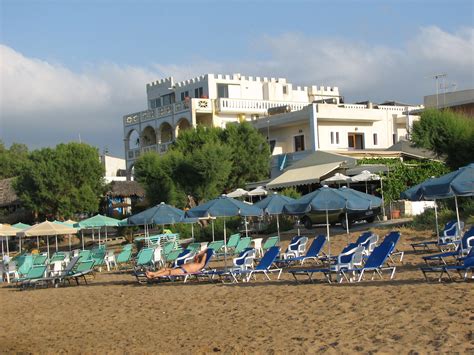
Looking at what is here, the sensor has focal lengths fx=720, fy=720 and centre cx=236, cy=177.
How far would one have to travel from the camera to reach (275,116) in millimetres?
45875

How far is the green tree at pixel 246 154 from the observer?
43.1m

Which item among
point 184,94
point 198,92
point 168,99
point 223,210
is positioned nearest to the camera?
point 223,210

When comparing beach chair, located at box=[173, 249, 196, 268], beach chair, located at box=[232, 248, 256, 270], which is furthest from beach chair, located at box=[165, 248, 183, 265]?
beach chair, located at box=[232, 248, 256, 270]

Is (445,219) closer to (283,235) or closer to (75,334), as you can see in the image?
(283,235)

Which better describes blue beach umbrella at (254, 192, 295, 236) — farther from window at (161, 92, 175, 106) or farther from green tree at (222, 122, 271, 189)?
window at (161, 92, 175, 106)

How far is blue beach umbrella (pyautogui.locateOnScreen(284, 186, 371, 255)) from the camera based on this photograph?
66.9 feet

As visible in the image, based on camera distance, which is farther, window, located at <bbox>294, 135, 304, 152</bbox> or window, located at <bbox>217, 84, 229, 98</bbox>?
window, located at <bbox>217, 84, 229, 98</bbox>

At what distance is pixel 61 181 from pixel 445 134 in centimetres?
2580

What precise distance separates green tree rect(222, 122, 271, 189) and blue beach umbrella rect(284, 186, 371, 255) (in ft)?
72.0

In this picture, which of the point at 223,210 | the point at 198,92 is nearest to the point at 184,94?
the point at 198,92

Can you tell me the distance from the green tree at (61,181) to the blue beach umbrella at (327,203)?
2920cm

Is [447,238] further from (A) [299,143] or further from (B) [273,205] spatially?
(A) [299,143]

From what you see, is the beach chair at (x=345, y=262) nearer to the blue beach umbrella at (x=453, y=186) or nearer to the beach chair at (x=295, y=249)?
the blue beach umbrella at (x=453, y=186)

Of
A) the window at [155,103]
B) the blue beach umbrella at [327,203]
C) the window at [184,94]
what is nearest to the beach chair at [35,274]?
the blue beach umbrella at [327,203]
